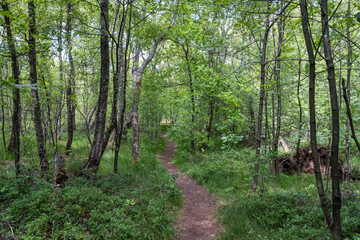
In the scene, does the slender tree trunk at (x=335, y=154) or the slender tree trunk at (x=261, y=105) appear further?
the slender tree trunk at (x=261, y=105)

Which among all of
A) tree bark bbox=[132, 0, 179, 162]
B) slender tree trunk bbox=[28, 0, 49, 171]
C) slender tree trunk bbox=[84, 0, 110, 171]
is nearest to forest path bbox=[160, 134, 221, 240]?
tree bark bbox=[132, 0, 179, 162]

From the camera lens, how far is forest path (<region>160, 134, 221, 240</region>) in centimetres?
425

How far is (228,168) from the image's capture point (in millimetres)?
7496

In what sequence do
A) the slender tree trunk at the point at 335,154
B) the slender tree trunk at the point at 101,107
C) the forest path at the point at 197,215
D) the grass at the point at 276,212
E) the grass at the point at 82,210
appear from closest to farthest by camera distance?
1. the slender tree trunk at the point at 335,154
2. the grass at the point at 82,210
3. the grass at the point at 276,212
4. the forest path at the point at 197,215
5. the slender tree trunk at the point at 101,107

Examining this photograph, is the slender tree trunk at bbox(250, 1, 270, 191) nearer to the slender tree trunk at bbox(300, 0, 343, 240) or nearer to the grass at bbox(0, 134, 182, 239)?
the grass at bbox(0, 134, 182, 239)

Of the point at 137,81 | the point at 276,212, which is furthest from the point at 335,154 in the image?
the point at 137,81

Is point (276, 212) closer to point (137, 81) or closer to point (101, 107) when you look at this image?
point (101, 107)

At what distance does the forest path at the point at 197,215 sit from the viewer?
14.0 feet

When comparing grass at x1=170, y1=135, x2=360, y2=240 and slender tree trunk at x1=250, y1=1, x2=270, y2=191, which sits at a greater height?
slender tree trunk at x1=250, y1=1, x2=270, y2=191

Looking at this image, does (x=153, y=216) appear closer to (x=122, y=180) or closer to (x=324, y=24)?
(x=122, y=180)

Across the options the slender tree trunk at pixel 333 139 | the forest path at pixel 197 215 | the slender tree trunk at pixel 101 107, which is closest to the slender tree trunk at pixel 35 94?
the slender tree trunk at pixel 101 107

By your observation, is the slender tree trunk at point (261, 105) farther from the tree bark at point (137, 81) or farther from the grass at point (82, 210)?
the tree bark at point (137, 81)

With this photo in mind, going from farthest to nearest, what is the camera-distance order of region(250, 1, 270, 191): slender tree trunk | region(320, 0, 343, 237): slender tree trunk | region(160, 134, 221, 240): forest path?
region(250, 1, 270, 191): slender tree trunk
region(160, 134, 221, 240): forest path
region(320, 0, 343, 237): slender tree trunk

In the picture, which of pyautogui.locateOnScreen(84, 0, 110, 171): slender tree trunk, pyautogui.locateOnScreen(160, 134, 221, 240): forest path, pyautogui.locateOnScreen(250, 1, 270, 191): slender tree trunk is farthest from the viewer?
pyautogui.locateOnScreen(84, 0, 110, 171): slender tree trunk
